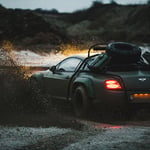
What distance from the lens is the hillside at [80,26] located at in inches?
2189

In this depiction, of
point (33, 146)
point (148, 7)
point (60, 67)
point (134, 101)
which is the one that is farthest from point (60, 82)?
point (148, 7)

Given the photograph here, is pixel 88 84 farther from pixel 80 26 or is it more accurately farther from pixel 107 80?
pixel 80 26

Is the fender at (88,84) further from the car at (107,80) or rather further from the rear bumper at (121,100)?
the rear bumper at (121,100)

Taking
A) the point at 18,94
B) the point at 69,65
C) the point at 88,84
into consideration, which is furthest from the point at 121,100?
the point at 69,65

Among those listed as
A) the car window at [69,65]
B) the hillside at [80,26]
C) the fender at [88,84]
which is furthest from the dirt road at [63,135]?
the hillside at [80,26]

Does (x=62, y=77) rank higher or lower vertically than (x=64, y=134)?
higher

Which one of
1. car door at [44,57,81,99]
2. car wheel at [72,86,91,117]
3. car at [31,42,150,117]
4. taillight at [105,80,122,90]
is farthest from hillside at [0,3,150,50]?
taillight at [105,80,122,90]

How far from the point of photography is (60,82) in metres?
14.6

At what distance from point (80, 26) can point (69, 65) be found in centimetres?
7655

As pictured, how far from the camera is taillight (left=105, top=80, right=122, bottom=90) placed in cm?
1281

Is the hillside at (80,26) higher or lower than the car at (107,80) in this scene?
higher

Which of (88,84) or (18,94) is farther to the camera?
(88,84)

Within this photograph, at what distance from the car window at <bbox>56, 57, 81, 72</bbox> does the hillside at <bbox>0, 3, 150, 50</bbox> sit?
122 ft

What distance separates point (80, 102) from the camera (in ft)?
45.1
